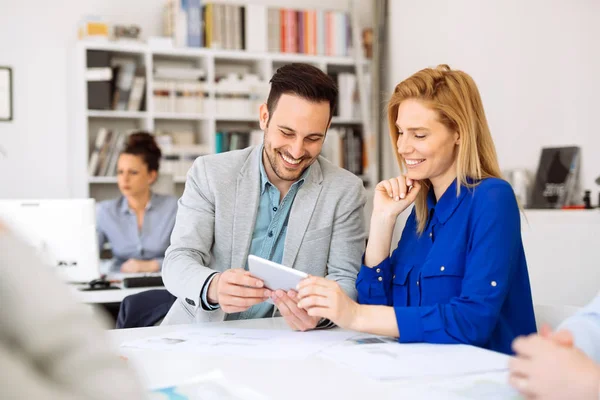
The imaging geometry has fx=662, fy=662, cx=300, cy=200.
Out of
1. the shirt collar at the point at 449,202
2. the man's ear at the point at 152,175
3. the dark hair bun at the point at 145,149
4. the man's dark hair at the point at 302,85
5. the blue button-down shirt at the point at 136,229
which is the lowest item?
the blue button-down shirt at the point at 136,229

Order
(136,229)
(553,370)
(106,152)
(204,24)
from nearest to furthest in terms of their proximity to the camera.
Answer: (553,370) → (136,229) → (106,152) → (204,24)

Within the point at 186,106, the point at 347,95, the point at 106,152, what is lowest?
the point at 106,152

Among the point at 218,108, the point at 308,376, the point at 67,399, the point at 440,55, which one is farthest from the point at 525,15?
the point at 67,399

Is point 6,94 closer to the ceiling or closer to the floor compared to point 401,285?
closer to the ceiling

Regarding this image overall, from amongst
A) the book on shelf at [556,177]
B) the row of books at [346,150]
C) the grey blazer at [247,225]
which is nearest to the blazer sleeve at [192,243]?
the grey blazer at [247,225]

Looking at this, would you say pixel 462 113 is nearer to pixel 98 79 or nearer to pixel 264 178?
pixel 264 178

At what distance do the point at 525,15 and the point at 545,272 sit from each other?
1.66 meters

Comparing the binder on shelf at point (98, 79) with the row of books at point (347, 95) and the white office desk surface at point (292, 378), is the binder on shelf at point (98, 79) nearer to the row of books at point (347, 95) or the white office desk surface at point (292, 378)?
the row of books at point (347, 95)

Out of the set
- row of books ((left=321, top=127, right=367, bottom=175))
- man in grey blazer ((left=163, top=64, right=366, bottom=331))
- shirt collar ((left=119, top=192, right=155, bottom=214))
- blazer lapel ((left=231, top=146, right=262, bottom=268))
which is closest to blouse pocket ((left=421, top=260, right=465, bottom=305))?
man in grey blazer ((left=163, top=64, right=366, bottom=331))

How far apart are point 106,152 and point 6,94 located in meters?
0.82

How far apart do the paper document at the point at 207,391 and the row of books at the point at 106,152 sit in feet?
13.0

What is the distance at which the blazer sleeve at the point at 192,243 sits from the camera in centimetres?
177

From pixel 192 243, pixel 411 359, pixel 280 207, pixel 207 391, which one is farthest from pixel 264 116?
pixel 207 391

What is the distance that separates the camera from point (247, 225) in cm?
198
